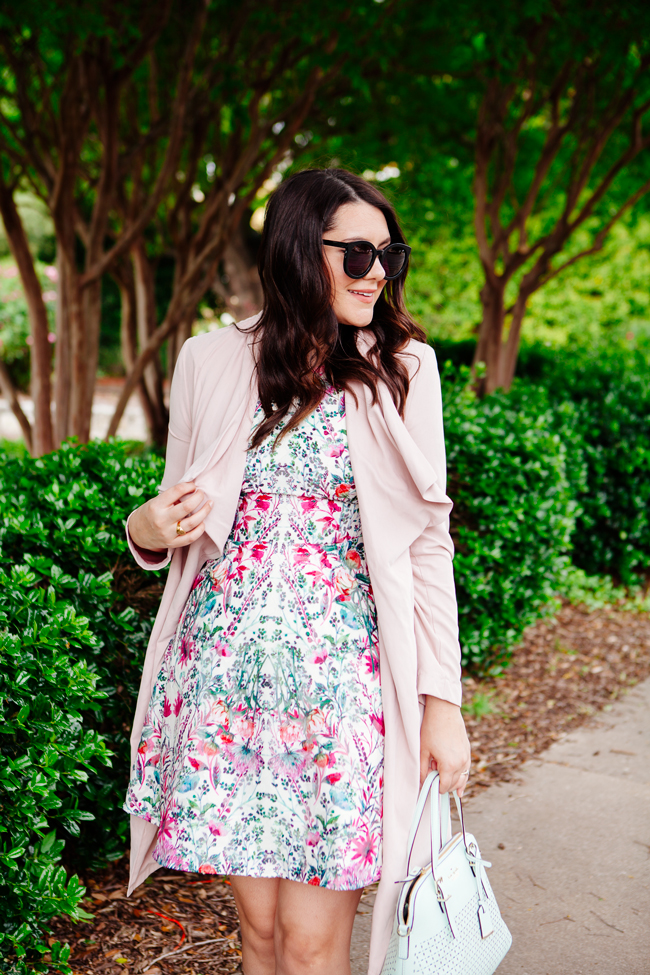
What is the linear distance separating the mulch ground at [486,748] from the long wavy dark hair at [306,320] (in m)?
1.70

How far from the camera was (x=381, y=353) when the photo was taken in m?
1.93

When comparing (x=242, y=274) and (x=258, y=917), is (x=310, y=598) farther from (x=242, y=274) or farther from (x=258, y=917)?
(x=242, y=274)

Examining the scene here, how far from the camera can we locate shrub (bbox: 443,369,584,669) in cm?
432

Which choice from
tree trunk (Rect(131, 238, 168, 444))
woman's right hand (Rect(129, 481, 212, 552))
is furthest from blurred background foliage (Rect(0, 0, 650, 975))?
woman's right hand (Rect(129, 481, 212, 552))

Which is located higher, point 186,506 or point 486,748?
point 186,506

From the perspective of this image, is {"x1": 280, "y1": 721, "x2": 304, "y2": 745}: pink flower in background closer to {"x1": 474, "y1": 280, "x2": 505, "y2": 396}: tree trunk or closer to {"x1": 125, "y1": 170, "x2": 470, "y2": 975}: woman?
{"x1": 125, "y1": 170, "x2": 470, "y2": 975}: woman

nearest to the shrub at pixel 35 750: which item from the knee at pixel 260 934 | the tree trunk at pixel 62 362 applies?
the knee at pixel 260 934

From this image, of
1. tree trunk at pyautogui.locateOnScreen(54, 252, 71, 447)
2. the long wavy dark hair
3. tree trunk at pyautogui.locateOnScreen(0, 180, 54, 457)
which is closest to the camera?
the long wavy dark hair

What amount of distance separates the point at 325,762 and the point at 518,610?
319 centimetres

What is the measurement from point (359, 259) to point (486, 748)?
286 centimetres

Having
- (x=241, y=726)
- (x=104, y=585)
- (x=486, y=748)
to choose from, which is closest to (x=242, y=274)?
(x=486, y=748)

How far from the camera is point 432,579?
6.07 feet

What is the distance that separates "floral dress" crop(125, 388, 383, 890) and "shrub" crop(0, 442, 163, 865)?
777mm

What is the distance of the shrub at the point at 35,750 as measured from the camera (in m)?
2.13
